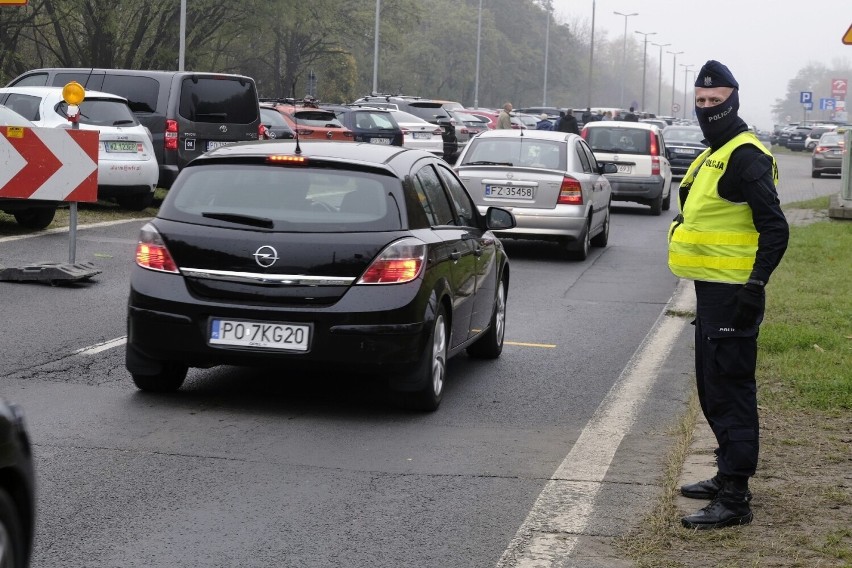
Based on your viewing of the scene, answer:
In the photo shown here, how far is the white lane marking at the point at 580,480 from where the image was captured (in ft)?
17.7

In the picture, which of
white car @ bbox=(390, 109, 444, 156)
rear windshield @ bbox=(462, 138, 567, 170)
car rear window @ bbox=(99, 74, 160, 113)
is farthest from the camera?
white car @ bbox=(390, 109, 444, 156)

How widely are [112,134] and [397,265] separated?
40.6ft

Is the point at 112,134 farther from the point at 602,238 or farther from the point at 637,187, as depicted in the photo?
the point at 637,187

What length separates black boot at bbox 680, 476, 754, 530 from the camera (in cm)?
557

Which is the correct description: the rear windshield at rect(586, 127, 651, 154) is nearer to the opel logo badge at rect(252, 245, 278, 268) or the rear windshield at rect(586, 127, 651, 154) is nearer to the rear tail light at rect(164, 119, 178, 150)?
the rear tail light at rect(164, 119, 178, 150)

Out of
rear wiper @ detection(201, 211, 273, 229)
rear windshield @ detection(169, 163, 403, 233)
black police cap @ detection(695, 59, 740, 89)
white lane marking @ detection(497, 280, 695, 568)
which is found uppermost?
black police cap @ detection(695, 59, 740, 89)

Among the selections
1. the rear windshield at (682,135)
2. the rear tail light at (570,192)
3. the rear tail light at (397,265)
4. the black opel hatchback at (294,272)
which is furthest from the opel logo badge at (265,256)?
the rear windshield at (682,135)

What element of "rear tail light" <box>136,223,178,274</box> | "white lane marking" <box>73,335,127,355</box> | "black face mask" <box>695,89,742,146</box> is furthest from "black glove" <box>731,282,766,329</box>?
"white lane marking" <box>73,335,127,355</box>

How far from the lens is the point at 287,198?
7836mm

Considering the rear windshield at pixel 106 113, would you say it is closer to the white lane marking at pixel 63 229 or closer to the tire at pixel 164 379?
the white lane marking at pixel 63 229

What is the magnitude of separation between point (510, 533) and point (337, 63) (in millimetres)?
71628

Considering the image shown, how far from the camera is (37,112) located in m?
18.6

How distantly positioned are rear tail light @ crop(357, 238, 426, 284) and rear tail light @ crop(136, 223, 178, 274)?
108 centimetres

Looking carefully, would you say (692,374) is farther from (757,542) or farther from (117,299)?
(117,299)
